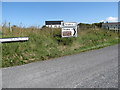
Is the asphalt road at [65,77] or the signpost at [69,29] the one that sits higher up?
the signpost at [69,29]

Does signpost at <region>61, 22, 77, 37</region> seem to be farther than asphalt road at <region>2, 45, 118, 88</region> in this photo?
Yes

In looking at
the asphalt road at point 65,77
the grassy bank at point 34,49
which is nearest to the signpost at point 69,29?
the grassy bank at point 34,49

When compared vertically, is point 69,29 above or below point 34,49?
above

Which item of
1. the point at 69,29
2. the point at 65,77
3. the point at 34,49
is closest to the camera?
the point at 65,77

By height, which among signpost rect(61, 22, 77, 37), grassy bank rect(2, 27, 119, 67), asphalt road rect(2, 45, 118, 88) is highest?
signpost rect(61, 22, 77, 37)

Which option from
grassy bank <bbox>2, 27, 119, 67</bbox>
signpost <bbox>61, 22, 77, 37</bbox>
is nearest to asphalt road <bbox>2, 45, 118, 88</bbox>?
grassy bank <bbox>2, 27, 119, 67</bbox>

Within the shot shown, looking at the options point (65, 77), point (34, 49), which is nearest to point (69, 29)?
point (34, 49)

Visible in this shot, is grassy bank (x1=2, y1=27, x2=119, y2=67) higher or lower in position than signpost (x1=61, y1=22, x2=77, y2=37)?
lower

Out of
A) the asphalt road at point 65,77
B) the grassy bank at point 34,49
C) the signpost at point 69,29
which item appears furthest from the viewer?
the signpost at point 69,29

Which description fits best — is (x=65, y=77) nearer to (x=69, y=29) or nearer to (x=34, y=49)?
(x=34, y=49)

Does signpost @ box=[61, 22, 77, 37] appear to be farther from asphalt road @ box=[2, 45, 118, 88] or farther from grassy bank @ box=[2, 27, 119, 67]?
asphalt road @ box=[2, 45, 118, 88]

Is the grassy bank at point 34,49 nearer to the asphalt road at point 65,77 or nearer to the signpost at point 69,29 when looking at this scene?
the signpost at point 69,29

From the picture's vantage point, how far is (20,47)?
10.6m

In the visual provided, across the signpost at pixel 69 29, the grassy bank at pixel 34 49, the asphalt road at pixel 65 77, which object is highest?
the signpost at pixel 69 29
